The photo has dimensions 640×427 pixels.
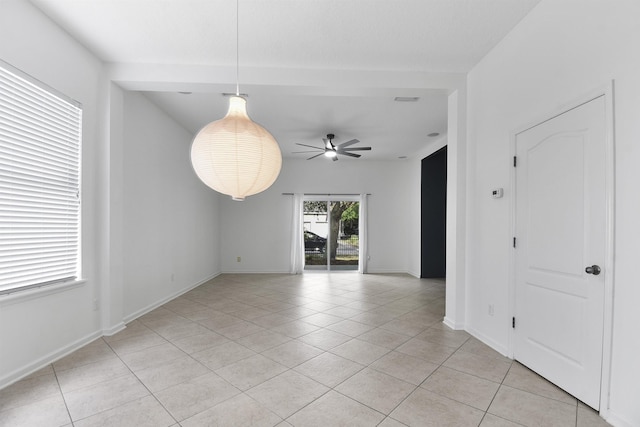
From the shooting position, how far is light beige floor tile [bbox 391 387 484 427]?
5.79ft

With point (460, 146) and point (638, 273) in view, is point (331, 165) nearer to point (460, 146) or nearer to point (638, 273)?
point (460, 146)

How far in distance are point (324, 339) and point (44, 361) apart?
245cm

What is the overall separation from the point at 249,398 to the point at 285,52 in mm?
3115

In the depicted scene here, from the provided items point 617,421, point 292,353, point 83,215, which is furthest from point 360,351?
point 83,215

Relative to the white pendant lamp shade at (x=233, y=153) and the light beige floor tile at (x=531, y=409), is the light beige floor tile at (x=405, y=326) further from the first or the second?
the white pendant lamp shade at (x=233, y=153)

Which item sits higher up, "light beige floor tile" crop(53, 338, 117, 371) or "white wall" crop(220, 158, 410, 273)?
"white wall" crop(220, 158, 410, 273)

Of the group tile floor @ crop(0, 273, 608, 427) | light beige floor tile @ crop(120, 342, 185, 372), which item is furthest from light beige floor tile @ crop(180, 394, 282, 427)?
light beige floor tile @ crop(120, 342, 185, 372)

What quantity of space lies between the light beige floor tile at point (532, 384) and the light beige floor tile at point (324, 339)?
1.46 m

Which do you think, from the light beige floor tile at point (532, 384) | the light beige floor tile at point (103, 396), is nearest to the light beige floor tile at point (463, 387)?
the light beige floor tile at point (532, 384)

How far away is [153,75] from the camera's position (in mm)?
3172

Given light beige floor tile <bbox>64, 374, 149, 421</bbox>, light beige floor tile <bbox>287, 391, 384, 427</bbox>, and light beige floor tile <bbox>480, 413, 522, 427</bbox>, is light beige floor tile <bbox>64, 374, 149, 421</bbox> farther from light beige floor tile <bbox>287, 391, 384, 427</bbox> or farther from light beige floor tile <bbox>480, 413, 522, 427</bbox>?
light beige floor tile <bbox>480, 413, 522, 427</bbox>

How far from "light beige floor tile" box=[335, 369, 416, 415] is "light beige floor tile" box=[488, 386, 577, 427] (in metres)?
0.57

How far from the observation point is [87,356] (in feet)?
8.54

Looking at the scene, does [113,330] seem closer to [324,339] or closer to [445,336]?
[324,339]
